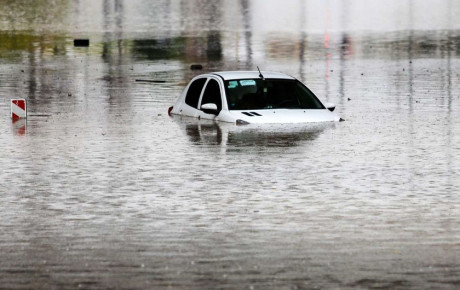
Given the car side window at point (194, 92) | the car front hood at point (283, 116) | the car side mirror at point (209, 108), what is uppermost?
the car side window at point (194, 92)

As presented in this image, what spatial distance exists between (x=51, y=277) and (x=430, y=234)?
12.3 feet

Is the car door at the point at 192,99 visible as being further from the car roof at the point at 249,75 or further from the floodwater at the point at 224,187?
the car roof at the point at 249,75

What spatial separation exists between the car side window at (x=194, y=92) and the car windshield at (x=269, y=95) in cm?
98

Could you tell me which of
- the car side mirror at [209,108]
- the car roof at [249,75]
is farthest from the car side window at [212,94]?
the car side mirror at [209,108]

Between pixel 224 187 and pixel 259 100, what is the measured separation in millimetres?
9698

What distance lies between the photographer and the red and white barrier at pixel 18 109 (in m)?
28.4

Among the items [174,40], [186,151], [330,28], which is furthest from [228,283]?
[330,28]

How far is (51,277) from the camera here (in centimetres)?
1083

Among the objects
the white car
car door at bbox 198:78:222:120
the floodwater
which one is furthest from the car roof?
the floodwater

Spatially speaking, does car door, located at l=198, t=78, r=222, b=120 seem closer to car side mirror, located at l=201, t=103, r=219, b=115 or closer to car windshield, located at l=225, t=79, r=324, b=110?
car side mirror, located at l=201, t=103, r=219, b=115

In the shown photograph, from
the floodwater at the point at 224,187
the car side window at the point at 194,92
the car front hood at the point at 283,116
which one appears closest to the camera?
the floodwater at the point at 224,187

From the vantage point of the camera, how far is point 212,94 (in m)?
27.1

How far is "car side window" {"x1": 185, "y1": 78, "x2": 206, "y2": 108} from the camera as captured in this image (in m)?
27.6

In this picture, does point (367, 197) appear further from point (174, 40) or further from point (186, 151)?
point (174, 40)
